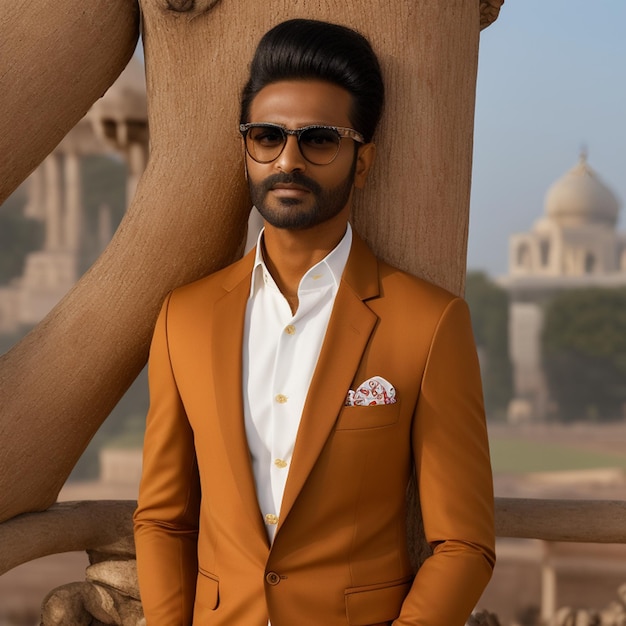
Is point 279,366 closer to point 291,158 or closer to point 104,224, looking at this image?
point 291,158

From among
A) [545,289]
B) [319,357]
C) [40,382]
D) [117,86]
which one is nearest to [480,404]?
[319,357]

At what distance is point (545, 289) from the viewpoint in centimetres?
2764

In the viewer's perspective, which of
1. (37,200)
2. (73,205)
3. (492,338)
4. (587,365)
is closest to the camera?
(73,205)

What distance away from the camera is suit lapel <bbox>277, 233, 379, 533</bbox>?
167 cm

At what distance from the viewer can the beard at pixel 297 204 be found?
5.59ft

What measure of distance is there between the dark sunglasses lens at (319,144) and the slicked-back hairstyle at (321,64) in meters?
0.06

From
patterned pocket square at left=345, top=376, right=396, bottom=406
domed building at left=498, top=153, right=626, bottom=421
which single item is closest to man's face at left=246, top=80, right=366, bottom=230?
patterned pocket square at left=345, top=376, right=396, bottom=406

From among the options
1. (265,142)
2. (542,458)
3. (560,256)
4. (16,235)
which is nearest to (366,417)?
(265,142)

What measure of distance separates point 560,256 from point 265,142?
28381mm

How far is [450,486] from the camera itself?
1.72 m

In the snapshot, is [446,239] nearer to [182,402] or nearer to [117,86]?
[182,402]

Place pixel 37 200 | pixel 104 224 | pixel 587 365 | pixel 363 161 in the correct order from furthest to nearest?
pixel 587 365
pixel 104 224
pixel 37 200
pixel 363 161

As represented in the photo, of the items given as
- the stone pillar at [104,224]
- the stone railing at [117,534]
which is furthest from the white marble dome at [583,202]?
the stone railing at [117,534]

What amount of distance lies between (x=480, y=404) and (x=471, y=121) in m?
0.64
